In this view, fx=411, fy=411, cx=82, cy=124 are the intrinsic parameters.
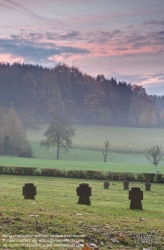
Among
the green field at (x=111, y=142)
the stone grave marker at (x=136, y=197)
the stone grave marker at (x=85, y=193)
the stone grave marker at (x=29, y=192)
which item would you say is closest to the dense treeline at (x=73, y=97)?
the green field at (x=111, y=142)

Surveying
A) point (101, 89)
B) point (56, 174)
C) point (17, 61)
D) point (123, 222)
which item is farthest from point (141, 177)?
point (17, 61)

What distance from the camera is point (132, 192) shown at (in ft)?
56.3

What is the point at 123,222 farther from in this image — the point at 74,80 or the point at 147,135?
the point at 74,80

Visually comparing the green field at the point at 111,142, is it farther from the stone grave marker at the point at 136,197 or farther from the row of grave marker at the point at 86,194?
the stone grave marker at the point at 136,197

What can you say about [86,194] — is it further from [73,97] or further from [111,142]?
[73,97]

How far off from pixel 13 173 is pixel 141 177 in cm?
1366

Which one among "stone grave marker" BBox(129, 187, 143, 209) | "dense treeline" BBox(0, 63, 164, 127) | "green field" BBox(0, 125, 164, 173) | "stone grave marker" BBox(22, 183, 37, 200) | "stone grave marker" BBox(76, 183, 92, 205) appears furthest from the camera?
"dense treeline" BBox(0, 63, 164, 127)

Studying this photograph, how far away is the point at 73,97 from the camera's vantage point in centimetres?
14525

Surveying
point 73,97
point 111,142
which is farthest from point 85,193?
point 73,97

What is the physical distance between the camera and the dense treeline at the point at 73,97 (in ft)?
449

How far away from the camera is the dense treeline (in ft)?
449

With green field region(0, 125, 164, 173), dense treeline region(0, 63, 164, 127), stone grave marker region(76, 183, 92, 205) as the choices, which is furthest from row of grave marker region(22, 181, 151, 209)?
dense treeline region(0, 63, 164, 127)

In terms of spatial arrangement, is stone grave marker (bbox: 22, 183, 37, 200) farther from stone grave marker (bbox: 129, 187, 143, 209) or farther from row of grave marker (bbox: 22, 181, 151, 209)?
stone grave marker (bbox: 129, 187, 143, 209)

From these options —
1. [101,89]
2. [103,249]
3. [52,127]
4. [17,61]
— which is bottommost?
[103,249]
